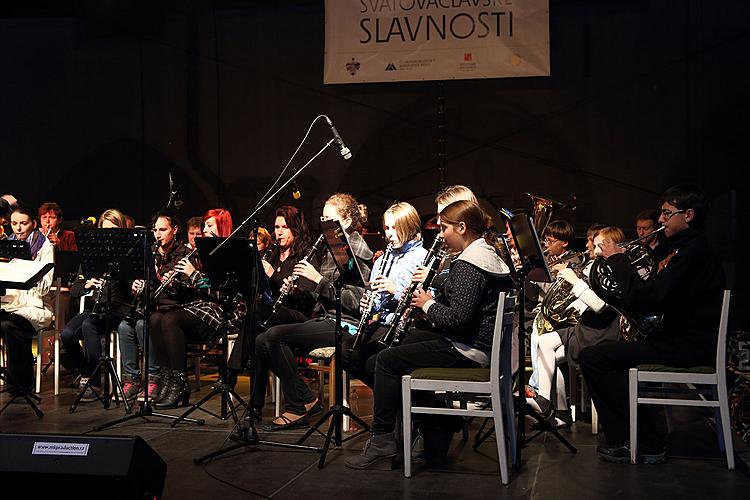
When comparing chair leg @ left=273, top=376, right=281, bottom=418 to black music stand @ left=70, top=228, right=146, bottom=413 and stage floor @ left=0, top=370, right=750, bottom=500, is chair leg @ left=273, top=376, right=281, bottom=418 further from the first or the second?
black music stand @ left=70, top=228, right=146, bottom=413

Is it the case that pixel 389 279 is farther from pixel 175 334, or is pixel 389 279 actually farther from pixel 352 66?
pixel 352 66

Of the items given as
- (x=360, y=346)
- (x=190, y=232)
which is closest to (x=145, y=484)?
(x=360, y=346)

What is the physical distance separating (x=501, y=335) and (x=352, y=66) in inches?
193

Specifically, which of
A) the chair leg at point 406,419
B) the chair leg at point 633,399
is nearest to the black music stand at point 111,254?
the chair leg at point 406,419

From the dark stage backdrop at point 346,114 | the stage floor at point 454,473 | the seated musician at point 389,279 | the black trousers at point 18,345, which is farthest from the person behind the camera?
the dark stage backdrop at point 346,114

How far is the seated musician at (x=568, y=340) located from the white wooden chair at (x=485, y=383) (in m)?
0.99

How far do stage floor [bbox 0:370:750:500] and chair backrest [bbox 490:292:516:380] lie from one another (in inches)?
20.6

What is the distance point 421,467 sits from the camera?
13.7 ft

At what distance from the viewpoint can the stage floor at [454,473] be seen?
12.4 ft

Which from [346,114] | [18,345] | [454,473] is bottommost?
[454,473]

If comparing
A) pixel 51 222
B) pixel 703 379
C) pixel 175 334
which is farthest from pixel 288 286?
pixel 51 222

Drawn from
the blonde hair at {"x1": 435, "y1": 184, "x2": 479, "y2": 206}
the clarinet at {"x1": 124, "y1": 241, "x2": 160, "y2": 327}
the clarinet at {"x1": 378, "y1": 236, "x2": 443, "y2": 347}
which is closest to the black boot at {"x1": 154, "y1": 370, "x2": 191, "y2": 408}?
the clarinet at {"x1": 124, "y1": 241, "x2": 160, "y2": 327}

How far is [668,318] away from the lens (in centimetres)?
431

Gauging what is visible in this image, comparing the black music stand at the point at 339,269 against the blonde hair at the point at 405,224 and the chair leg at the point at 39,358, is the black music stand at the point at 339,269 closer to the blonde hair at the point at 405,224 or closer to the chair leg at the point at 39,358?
the blonde hair at the point at 405,224
